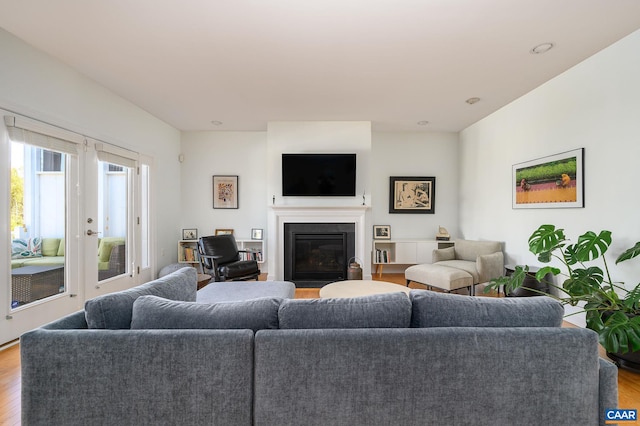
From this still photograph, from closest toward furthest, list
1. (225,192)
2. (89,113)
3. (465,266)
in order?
(89,113)
(465,266)
(225,192)

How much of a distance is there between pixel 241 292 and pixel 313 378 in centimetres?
175

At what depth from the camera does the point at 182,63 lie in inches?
118

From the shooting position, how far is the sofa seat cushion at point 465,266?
3926 mm

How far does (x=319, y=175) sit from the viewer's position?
487 cm

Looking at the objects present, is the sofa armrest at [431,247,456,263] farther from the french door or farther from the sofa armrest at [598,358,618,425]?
the french door

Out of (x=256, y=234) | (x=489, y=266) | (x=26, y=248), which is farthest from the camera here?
(x=256, y=234)

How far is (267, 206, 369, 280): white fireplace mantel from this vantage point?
4891 millimetres

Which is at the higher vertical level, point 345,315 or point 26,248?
point 26,248

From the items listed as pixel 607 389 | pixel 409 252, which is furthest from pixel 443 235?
pixel 607 389

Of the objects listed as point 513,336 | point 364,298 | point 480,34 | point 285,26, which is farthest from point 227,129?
point 513,336

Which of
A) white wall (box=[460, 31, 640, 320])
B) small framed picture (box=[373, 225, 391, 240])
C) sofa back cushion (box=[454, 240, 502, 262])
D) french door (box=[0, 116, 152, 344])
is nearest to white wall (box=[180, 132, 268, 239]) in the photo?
french door (box=[0, 116, 152, 344])

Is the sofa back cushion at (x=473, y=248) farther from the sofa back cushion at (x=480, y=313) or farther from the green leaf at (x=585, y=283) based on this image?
the sofa back cushion at (x=480, y=313)

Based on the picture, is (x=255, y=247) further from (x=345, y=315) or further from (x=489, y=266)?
(x=345, y=315)

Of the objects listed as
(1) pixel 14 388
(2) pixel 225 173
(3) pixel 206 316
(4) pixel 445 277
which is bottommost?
(1) pixel 14 388
